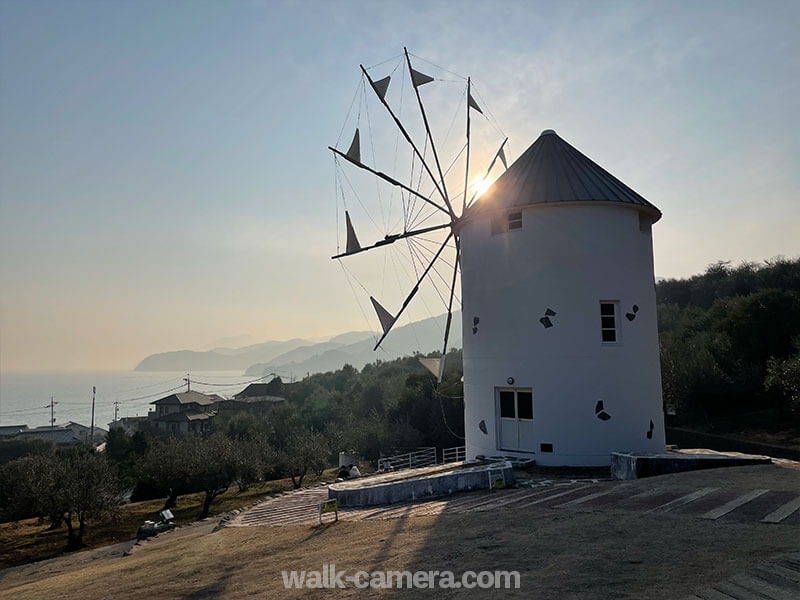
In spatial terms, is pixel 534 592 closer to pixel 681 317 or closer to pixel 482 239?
pixel 482 239

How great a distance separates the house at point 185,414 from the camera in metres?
65.1

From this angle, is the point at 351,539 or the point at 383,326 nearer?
the point at 351,539

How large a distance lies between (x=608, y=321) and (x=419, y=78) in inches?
370

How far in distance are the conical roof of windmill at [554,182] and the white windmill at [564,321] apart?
5cm

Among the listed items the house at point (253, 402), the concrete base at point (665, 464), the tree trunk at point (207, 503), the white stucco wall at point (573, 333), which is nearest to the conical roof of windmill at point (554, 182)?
the white stucco wall at point (573, 333)

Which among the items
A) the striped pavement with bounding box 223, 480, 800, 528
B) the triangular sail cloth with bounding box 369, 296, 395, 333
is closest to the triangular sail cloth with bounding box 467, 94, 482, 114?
the triangular sail cloth with bounding box 369, 296, 395, 333

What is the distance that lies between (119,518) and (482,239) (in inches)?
840

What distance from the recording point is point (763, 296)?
33344 mm

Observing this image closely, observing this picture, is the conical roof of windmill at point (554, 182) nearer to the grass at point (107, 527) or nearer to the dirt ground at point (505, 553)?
the dirt ground at point (505, 553)

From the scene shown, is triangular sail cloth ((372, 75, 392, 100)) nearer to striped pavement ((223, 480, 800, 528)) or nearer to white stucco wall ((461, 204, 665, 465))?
white stucco wall ((461, 204, 665, 465))

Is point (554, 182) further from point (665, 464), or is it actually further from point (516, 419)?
point (665, 464)

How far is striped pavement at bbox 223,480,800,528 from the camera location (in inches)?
284

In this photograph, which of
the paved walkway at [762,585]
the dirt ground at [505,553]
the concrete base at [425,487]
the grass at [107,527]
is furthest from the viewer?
the grass at [107,527]

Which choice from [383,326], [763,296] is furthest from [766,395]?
[383,326]
